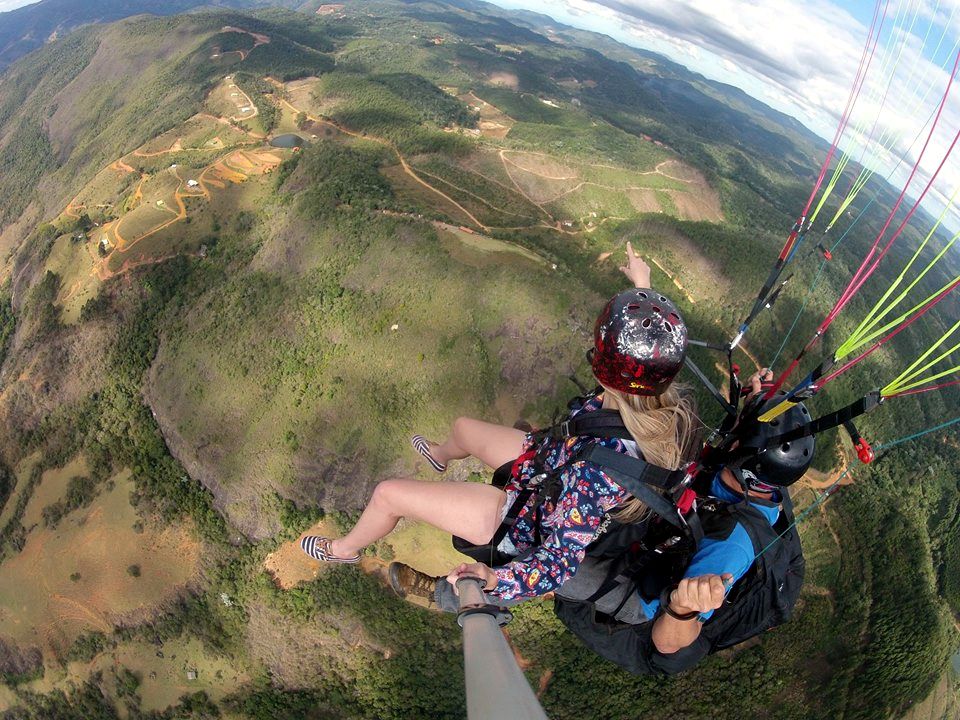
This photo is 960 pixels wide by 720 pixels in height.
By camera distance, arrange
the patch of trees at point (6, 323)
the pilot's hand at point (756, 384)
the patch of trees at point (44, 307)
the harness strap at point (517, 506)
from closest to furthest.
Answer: the harness strap at point (517, 506), the pilot's hand at point (756, 384), the patch of trees at point (44, 307), the patch of trees at point (6, 323)

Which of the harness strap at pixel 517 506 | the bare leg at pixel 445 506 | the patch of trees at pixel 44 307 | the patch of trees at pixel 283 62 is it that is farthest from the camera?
the patch of trees at pixel 283 62

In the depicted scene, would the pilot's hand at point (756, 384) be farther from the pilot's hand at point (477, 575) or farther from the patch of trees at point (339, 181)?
the patch of trees at point (339, 181)

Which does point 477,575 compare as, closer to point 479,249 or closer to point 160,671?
point 160,671

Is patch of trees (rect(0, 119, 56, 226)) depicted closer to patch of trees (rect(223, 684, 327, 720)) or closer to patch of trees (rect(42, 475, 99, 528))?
patch of trees (rect(42, 475, 99, 528))

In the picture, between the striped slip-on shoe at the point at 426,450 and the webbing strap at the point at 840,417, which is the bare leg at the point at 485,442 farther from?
the webbing strap at the point at 840,417

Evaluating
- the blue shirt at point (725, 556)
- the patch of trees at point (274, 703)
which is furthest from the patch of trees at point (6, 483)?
the blue shirt at point (725, 556)

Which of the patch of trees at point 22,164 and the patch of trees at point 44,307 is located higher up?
the patch of trees at point 44,307

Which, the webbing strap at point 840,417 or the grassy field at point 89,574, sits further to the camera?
the grassy field at point 89,574

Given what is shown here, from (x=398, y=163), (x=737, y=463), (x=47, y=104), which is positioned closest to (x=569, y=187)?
(x=398, y=163)

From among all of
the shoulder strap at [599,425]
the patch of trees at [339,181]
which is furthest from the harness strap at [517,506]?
the patch of trees at [339,181]

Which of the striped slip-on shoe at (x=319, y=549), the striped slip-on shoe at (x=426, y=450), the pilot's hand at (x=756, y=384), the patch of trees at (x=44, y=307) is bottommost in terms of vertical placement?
the patch of trees at (x=44, y=307)
